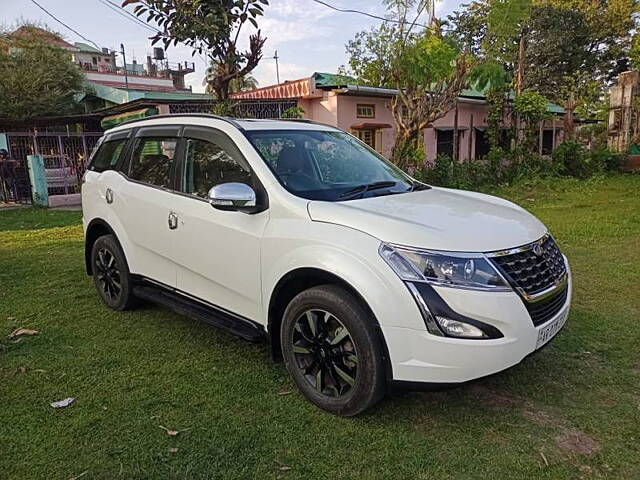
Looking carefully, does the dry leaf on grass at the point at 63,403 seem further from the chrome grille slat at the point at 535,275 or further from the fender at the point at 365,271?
the chrome grille slat at the point at 535,275

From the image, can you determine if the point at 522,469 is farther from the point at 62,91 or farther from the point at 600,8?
the point at 600,8

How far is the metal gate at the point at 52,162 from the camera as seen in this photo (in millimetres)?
13670

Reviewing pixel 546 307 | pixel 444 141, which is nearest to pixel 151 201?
pixel 546 307

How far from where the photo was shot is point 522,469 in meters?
2.30

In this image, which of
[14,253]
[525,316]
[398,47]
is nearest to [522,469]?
[525,316]

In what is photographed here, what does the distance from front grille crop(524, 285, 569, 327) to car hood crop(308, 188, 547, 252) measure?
0.32m

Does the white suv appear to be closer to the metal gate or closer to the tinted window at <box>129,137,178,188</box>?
the tinted window at <box>129,137,178,188</box>

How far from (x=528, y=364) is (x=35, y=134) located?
15.0m

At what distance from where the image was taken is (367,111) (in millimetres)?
16188

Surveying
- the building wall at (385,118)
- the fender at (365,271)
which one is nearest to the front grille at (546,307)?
the fender at (365,271)

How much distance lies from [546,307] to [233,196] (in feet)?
5.97

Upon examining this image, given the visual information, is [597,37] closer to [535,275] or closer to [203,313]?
[535,275]

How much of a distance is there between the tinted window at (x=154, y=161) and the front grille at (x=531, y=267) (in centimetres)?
240

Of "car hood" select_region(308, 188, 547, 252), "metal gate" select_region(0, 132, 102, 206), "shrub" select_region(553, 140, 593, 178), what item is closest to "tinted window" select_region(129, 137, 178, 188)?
"car hood" select_region(308, 188, 547, 252)
